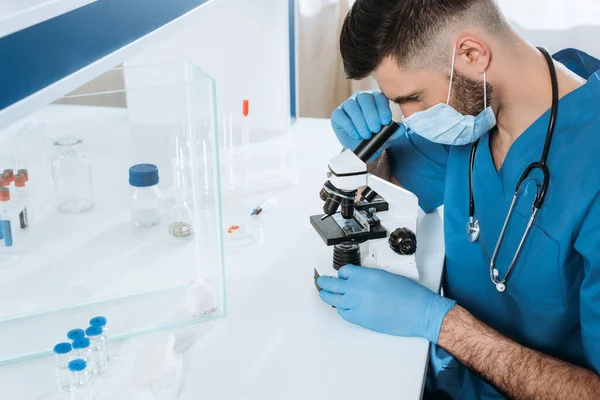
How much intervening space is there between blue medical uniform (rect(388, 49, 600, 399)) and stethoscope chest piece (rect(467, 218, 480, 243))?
1 centimetres

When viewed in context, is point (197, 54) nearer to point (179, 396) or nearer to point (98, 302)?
point (98, 302)

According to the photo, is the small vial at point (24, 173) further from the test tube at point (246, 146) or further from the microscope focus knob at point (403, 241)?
the microscope focus knob at point (403, 241)

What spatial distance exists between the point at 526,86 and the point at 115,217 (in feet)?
3.06

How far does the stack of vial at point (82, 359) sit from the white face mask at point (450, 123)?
2.28 feet

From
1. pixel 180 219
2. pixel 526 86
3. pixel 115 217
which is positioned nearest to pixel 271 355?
pixel 180 219

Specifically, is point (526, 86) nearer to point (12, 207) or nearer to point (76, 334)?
point (76, 334)

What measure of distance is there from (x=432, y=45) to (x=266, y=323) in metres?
0.59

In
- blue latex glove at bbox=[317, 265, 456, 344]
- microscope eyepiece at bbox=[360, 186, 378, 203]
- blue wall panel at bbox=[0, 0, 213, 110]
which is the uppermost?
blue wall panel at bbox=[0, 0, 213, 110]

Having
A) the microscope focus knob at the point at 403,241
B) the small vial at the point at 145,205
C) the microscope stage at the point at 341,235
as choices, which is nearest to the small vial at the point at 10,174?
the small vial at the point at 145,205

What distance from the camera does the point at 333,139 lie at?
6.80ft

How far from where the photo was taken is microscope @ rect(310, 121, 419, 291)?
118 cm

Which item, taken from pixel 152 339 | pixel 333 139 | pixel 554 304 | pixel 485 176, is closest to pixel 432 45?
pixel 485 176

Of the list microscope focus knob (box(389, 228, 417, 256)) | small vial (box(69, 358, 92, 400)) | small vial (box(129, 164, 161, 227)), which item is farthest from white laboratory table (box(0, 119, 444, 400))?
small vial (box(129, 164, 161, 227))

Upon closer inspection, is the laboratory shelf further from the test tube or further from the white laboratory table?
the test tube
